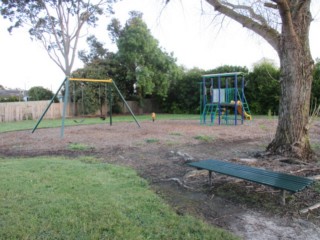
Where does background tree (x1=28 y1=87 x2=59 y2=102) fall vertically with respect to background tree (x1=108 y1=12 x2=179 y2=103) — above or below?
below

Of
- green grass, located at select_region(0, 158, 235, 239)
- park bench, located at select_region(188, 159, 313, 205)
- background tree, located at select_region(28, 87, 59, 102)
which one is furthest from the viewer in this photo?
background tree, located at select_region(28, 87, 59, 102)

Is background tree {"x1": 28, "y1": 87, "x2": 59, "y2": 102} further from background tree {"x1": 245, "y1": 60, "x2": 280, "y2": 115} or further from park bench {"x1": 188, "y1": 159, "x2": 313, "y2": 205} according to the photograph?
park bench {"x1": 188, "y1": 159, "x2": 313, "y2": 205}

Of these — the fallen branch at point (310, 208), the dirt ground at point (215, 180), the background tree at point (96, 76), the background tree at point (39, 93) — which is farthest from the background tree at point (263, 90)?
the background tree at point (39, 93)

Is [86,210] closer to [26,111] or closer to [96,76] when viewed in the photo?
[96,76]

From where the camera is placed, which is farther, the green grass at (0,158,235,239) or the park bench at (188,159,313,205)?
the park bench at (188,159,313,205)

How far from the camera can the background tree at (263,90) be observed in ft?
60.4

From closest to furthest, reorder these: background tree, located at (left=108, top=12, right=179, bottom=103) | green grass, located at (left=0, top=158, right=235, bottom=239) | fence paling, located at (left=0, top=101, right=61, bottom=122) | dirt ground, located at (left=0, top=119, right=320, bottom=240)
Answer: green grass, located at (left=0, top=158, right=235, bottom=239)
dirt ground, located at (left=0, top=119, right=320, bottom=240)
fence paling, located at (left=0, top=101, right=61, bottom=122)
background tree, located at (left=108, top=12, right=179, bottom=103)

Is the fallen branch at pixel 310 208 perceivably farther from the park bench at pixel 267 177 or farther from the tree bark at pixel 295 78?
the tree bark at pixel 295 78

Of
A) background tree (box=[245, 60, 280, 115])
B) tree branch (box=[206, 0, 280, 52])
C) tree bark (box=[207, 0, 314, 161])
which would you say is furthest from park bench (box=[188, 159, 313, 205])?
background tree (box=[245, 60, 280, 115])

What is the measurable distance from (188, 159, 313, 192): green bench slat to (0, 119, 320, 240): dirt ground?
0.94 ft

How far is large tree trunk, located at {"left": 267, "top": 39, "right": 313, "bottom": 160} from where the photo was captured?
539 cm

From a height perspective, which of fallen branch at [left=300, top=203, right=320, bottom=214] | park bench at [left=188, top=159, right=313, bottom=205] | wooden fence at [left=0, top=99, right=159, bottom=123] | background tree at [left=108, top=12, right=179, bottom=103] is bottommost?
fallen branch at [left=300, top=203, right=320, bottom=214]

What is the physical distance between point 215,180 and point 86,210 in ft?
6.99

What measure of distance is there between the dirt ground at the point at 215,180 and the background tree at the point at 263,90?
420 inches
